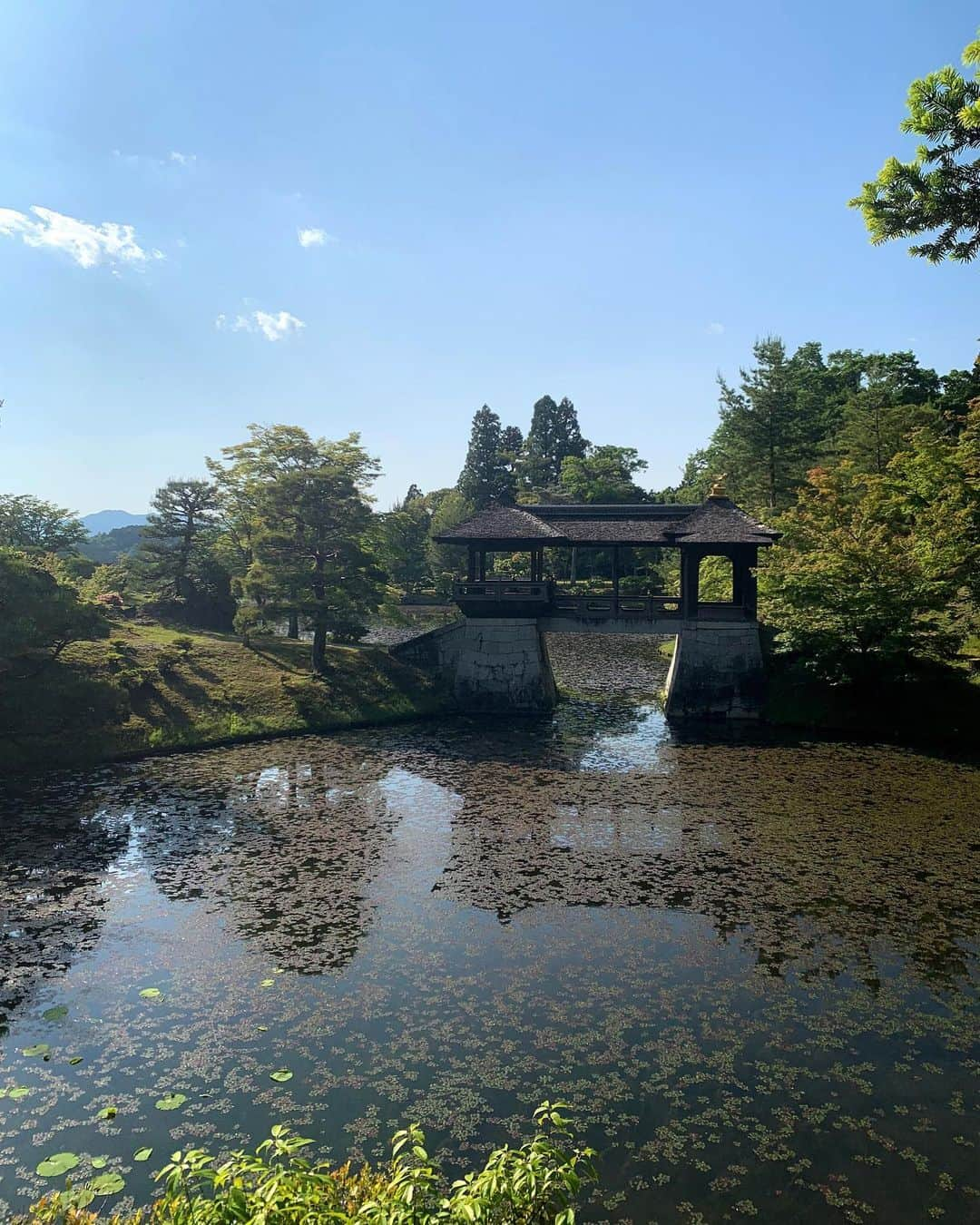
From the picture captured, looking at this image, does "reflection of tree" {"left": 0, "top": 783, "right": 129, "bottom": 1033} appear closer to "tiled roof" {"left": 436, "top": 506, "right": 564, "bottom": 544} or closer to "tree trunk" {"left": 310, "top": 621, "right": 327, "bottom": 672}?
"tree trunk" {"left": 310, "top": 621, "right": 327, "bottom": 672}

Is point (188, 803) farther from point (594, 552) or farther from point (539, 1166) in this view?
point (594, 552)

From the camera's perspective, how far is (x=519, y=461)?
83.3 meters

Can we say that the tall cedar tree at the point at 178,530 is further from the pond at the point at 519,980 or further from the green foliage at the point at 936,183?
the green foliage at the point at 936,183

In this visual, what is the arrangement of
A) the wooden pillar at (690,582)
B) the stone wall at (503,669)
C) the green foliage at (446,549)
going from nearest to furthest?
the wooden pillar at (690,582) → the stone wall at (503,669) → the green foliage at (446,549)

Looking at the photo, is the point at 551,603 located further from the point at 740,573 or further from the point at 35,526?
the point at 35,526

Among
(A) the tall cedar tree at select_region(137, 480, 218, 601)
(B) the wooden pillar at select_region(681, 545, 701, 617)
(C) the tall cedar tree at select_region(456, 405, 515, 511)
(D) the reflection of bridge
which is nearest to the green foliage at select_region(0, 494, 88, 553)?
(A) the tall cedar tree at select_region(137, 480, 218, 601)

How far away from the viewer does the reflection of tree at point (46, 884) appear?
10.4 m

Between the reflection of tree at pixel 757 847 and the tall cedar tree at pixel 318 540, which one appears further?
the tall cedar tree at pixel 318 540

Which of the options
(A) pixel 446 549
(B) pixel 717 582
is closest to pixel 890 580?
(B) pixel 717 582

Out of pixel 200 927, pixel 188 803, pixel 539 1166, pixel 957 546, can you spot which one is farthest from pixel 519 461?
pixel 539 1166

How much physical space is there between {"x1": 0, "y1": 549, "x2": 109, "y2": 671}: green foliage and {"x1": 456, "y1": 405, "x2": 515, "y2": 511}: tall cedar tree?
56.7m

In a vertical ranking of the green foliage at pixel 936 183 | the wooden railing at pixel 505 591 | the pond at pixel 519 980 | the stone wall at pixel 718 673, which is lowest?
the pond at pixel 519 980

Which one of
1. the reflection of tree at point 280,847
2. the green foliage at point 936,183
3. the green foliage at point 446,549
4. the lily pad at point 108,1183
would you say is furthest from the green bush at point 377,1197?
the green foliage at point 446,549

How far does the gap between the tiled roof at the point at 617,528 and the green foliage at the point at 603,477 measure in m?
35.5
